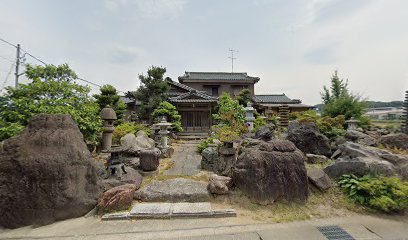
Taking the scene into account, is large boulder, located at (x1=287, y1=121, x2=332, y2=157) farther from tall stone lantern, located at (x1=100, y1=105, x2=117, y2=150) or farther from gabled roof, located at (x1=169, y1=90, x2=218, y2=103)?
gabled roof, located at (x1=169, y1=90, x2=218, y2=103)

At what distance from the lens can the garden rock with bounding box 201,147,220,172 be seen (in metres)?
6.61

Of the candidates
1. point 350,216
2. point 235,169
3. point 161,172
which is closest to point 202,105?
point 161,172

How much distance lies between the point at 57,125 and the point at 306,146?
819cm

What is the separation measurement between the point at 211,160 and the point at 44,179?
467 centimetres

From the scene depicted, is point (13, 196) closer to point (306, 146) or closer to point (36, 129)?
point (36, 129)

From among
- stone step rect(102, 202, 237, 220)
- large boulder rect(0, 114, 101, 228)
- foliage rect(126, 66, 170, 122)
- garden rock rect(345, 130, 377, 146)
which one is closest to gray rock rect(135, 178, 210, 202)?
stone step rect(102, 202, 237, 220)

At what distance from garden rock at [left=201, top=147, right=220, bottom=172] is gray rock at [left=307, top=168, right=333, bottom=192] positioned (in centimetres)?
293

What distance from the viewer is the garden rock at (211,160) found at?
6.61 m

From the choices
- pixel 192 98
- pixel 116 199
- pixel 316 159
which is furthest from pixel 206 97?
pixel 116 199

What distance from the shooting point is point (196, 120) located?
55.5ft

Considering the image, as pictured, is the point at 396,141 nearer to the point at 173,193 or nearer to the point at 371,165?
the point at 371,165

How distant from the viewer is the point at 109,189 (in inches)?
174

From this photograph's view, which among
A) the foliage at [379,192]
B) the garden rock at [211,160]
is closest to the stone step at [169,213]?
the garden rock at [211,160]

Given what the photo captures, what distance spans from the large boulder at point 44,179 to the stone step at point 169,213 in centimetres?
78
